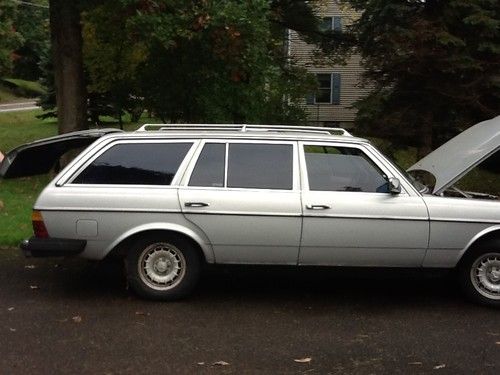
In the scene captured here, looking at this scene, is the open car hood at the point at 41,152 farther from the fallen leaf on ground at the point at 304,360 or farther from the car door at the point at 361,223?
the fallen leaf on ground at the point at 304,360

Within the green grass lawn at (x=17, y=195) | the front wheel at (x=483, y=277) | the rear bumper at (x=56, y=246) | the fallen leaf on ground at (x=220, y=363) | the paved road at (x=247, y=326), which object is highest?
the rear bumper at (x=56, y=246)

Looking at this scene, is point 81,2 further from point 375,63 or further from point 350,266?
point 350,266

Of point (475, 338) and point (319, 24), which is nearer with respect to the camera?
point (475, 338)

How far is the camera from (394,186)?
19.5 feet

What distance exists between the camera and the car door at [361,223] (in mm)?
5934

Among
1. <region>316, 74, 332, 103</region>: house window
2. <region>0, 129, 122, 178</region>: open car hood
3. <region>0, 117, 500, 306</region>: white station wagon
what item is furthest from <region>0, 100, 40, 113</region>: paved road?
<region>0, 117, 500, 306</region>: white station wagon

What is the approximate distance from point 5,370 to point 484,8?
11093 mm

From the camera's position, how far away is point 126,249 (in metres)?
6.05

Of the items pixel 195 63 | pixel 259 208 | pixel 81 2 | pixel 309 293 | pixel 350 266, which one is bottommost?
pixel 309 293

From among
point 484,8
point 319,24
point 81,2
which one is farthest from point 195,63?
point 319,24

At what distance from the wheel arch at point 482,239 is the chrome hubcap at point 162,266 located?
99.2 inches

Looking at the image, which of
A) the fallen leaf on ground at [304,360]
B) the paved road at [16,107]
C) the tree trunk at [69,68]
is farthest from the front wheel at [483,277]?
the paved road at [16,107]

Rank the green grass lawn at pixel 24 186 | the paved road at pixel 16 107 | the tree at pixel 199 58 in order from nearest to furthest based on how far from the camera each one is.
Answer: the green grass lawn at pixel 24 186
the tree at pixel 199 58
the paved road at pixel 16 107

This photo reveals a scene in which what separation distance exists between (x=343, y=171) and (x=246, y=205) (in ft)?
3.12
